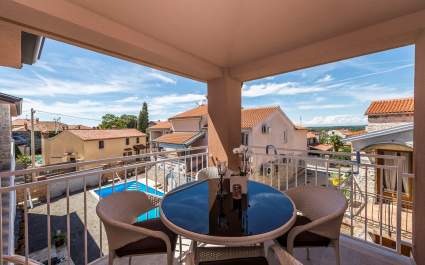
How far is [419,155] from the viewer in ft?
5.74

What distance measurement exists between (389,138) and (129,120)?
29.5m

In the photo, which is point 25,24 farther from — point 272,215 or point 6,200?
point 6,200

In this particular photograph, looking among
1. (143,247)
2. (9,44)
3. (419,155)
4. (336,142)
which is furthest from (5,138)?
(336,142)

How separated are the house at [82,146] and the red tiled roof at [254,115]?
1141 centimetres

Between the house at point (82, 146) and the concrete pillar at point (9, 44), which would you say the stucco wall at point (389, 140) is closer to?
the concrete pillar at point (9, 44)

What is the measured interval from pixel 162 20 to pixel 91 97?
26.4 metres

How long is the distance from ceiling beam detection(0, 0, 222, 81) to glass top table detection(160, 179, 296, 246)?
5.44ft

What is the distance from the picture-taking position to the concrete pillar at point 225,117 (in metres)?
3.21

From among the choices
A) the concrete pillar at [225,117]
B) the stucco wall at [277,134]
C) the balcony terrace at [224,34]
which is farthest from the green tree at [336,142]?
the balcony terrace at [224,34]

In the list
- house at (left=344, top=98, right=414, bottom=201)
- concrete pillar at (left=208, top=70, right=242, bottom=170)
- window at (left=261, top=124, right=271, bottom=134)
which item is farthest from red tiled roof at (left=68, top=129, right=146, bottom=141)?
house at (left=344, top=98, right=414, bottom=201)

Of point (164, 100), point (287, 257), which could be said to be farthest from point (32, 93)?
point (287, 257)

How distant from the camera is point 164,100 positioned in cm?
2669

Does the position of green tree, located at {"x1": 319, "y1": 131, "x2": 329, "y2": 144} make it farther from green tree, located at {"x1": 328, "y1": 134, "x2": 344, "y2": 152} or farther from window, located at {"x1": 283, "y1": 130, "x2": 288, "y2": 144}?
window, located at {"x1": 283, "y1": 130, "x2": 288, "y2": 144}

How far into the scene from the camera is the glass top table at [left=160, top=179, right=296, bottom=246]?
1.04m
